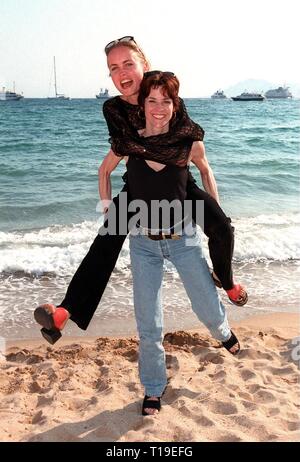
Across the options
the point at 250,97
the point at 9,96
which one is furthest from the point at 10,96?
the point at 250,97

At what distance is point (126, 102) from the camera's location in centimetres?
326

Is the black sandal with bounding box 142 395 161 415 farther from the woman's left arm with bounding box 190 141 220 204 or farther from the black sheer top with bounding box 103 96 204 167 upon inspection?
the black sheer top with bounding box 103 96 204 167

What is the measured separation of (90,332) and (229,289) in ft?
9.31

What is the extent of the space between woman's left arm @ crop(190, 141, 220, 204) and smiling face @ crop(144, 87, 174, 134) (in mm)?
254

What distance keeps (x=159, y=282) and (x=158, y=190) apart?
612 millimetres

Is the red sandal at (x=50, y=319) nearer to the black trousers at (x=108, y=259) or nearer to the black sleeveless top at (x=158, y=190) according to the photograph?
the black trousers at (x=108, y=259)

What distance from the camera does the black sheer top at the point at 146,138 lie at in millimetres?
3072

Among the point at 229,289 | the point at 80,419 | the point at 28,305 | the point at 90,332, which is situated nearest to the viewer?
the point at 229,289

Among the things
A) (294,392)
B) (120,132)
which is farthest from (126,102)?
(294,392)

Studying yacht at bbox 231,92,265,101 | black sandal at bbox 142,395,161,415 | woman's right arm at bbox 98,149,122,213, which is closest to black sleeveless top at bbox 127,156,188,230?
woman's right arm at bbox 98,149,122,213

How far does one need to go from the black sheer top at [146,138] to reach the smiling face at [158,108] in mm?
84

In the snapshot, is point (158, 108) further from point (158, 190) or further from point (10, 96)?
point (10, 96)
